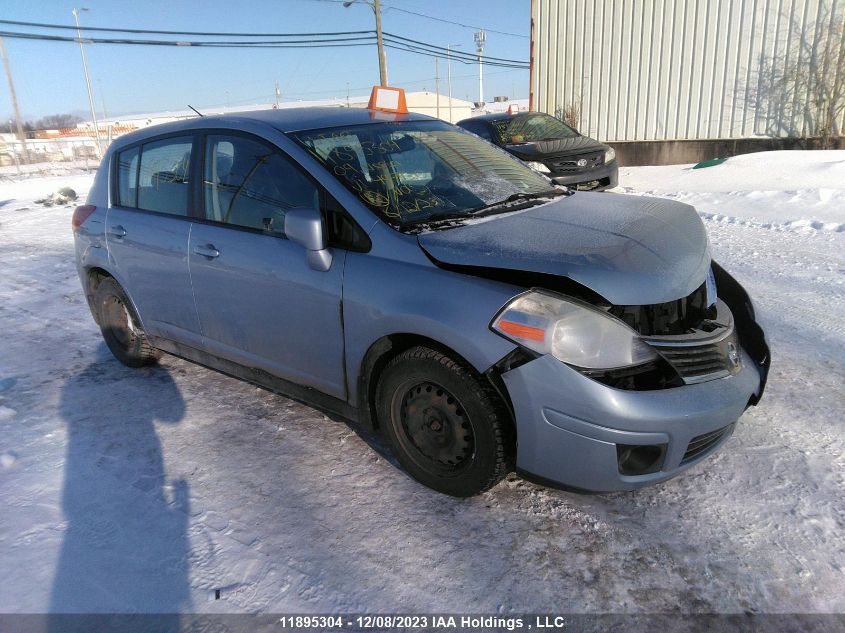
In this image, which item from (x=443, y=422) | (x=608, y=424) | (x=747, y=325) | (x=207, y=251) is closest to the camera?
(x=608, y=424)

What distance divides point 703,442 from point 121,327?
3847 mm

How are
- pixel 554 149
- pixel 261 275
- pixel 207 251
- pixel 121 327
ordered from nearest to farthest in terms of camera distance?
pixel 261 275 < pixel 207 251 < pixel 121 327 < pixel 554 149

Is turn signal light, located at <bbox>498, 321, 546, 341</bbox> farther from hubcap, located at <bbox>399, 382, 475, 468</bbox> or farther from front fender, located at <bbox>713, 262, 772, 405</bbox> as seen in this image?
front fender, located at <bbox>713, 262, 772, 405</bbox>

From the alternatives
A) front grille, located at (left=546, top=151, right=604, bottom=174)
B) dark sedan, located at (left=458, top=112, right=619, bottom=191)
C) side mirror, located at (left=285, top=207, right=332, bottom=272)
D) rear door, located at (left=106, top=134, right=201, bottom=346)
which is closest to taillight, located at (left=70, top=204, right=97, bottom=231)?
rear door, located at (left=106, top=134, right=201, bottom=346)

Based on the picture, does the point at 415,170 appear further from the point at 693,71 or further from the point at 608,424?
the point at 693,71

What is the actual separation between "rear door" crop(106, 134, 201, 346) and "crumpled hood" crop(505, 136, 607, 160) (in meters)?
6.76

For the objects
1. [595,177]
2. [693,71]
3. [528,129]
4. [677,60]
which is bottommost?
[595,177]

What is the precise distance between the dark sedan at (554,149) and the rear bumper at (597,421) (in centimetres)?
712

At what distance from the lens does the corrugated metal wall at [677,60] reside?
43.2ft

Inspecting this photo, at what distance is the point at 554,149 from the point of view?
971 cm

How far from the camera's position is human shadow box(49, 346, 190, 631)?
219cm

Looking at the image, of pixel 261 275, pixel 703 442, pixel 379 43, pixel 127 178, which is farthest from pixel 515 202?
pixel 379 43

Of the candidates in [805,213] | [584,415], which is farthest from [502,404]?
[805,213]

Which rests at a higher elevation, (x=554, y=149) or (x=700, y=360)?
(x=554, y=149)
